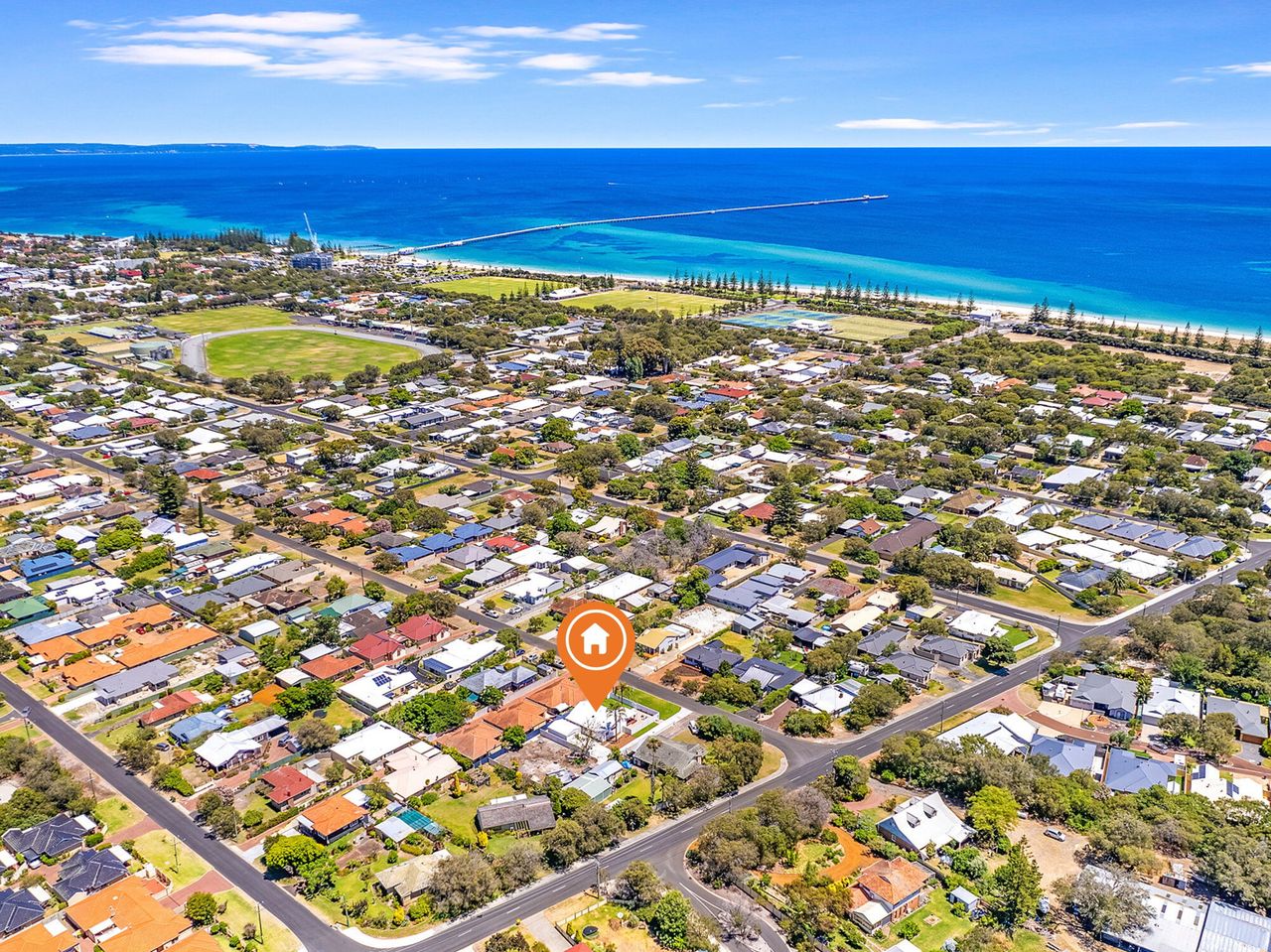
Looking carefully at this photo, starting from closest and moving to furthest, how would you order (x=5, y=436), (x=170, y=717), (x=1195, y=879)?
(x=1195, y=879)
(x=170, y=717)
(x=5, y=436)

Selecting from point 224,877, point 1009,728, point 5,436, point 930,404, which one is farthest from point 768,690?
point 5,436

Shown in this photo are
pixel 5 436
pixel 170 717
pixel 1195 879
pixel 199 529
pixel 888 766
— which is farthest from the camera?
pixel 5 436

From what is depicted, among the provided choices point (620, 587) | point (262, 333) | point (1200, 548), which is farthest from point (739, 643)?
point (262, 333)

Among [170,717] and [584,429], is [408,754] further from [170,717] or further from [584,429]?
[584,429]

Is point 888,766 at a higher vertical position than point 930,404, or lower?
lower

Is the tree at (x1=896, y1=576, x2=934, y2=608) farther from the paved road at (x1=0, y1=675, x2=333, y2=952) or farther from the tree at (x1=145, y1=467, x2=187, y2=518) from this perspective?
the tree at (x1=145, y1=467, x2=187, y2=518)

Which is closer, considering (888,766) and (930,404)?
(888,766)

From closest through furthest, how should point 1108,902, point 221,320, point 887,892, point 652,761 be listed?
point 1108,902 < point 887,892 < point 652,761 < point 221,320

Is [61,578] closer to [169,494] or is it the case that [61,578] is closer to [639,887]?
[169,494]
